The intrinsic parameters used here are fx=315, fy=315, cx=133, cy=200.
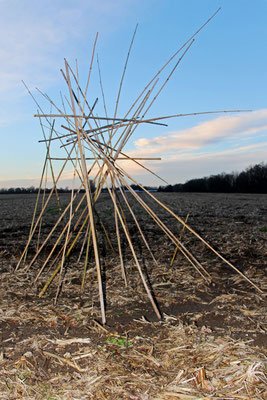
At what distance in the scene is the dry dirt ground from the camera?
1.74m

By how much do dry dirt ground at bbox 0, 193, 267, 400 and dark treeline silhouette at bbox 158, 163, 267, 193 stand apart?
20.4 meters

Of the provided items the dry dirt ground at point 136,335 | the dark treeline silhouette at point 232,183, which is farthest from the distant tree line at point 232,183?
the dry dirt ground at point 136,335

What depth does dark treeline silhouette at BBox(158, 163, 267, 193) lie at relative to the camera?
77.1 ft

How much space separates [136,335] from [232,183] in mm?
23797

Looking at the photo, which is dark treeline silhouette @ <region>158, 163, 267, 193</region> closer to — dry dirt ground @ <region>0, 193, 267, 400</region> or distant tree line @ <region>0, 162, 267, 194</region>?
distant tree line @ <region>0, 162, 267, 194</region>

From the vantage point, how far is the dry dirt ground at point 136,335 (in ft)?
5.70

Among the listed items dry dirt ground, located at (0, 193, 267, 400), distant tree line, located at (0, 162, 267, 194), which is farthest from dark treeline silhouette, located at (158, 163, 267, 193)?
dry dirt ground, located at (0, 193, 267, 400)

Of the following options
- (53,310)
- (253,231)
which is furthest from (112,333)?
(253,231)

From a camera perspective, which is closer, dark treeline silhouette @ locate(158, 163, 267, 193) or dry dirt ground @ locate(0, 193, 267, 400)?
dry dirt ground @ locate(0, 193, 267, 400)

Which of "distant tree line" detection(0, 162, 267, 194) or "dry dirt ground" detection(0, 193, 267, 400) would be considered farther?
"distant tree line" detection(0, 162, 267, 194)

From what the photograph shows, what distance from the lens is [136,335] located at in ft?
7.31

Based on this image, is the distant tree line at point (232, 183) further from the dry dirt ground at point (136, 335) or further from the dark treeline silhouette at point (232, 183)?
the dry dirt ground at point (136, 335)

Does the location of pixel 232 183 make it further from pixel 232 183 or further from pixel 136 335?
pixel 136 335

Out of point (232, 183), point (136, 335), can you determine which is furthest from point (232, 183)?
point (136, 335)
